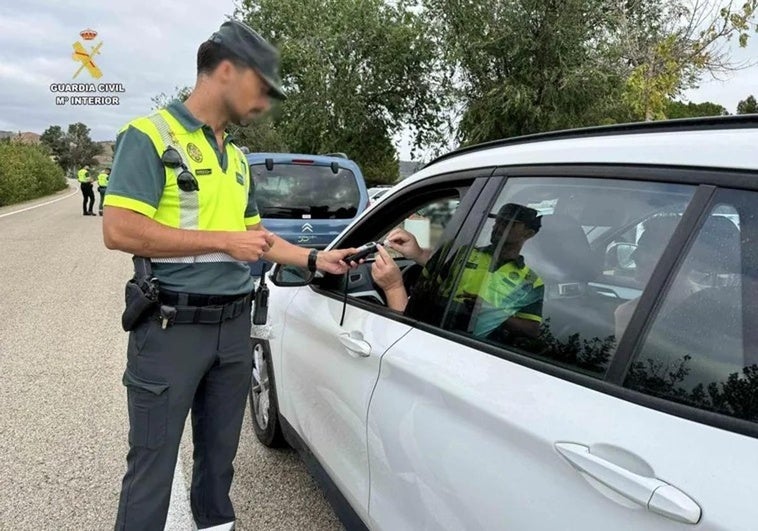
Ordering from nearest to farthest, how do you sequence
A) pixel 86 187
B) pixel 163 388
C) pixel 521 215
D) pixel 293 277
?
pixel 521 215
pixel 163 388
pixel 293 277
pixel 86 187

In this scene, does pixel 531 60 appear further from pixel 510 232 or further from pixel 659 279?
pixel 659 279

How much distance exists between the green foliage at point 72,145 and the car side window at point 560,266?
11431cm

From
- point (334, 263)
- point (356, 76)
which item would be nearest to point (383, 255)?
point (334, 263)

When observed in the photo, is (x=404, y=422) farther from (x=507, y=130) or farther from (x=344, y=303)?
(x=507, y=130)

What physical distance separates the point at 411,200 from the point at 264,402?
176 centimetres

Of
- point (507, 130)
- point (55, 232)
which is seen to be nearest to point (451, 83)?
point (507, 130)

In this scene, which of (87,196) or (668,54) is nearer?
(668,54)

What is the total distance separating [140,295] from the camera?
74.7 inches

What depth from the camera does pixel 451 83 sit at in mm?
17578

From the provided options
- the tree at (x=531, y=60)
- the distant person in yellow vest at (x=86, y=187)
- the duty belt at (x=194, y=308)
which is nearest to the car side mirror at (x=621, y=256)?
the duty belt at (x=194, y=308)

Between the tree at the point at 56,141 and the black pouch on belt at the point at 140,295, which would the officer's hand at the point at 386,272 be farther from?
the tree at the point at 56,141

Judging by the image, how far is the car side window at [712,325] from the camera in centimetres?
110

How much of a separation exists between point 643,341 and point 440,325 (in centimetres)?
67

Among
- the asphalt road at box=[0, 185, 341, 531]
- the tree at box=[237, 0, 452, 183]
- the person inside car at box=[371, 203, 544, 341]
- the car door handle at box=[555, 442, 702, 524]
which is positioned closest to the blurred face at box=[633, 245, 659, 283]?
the person inside car at box=[371, 203, 544, 341]
